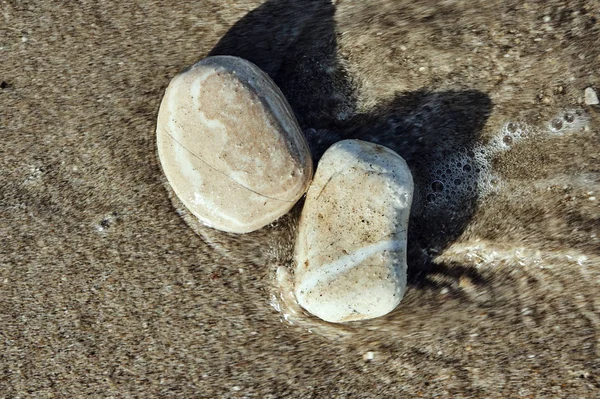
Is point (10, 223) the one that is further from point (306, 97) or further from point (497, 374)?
point (497, 374)

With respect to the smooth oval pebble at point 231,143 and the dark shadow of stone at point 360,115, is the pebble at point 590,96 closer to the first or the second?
the dark shadow of stone at point 360,115

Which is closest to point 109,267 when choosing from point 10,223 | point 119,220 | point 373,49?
point 119,220

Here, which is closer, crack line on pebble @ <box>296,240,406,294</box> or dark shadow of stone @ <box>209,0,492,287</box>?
crack line on pebble @ <box>296,240,406,294</box>

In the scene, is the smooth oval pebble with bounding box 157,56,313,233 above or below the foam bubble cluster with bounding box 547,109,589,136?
below

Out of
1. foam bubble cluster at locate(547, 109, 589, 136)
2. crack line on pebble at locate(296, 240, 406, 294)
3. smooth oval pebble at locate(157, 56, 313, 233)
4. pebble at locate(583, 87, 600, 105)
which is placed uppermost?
pebble at locate(583, 87, 600, 105)

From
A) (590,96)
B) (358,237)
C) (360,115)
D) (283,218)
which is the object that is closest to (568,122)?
(590,96)

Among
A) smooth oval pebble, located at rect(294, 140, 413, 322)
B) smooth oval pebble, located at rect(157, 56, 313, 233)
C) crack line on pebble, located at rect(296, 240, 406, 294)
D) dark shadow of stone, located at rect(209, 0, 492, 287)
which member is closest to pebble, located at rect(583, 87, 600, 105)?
dark shadow of stone, located at rect(209, 0, 492, 287)

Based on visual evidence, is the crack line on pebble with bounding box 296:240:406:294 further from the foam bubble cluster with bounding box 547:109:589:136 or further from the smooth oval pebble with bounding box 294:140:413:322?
the foam bubble cluster with bounding box 547:109:589:136
